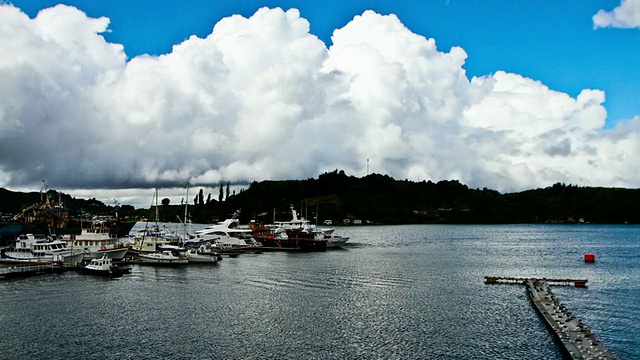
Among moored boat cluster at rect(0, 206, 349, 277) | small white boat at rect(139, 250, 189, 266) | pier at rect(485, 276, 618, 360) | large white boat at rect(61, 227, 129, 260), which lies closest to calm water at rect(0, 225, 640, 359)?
pier at rect(485, 276, 618, 360)

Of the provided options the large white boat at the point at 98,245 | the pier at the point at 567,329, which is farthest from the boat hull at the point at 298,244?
the pier at the point at 567,329

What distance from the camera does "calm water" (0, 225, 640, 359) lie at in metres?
45.3

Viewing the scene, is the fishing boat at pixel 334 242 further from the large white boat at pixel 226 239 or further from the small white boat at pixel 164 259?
the small white boat at pixel 164 259

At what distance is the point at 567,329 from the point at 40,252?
301ft

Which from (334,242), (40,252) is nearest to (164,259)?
(40,252)

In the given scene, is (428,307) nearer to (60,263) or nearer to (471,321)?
(471,321)

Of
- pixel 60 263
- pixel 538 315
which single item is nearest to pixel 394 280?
pixel 538 315

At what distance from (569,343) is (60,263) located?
85.2 metres

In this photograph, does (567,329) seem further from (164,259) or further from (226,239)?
(226,239)

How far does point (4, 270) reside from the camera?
84.9 metres

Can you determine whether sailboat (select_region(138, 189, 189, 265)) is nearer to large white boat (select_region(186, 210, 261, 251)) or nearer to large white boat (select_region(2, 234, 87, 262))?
large white boat (select_region(2, 234, 87, 262))

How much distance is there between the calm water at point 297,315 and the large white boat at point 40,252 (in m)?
12.0

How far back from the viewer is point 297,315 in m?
57.5

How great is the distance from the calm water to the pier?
54.4 inches
